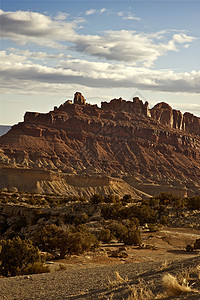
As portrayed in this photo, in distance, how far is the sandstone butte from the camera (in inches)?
4454

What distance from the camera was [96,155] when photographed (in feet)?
552

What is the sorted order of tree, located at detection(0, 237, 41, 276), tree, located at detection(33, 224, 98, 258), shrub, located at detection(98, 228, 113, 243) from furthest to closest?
shrub, located at detection(98, 228, 113, 243)
tree, located at detection(33, 224, 98, 258)
tree, located at detection(0, 237, 41, 276)

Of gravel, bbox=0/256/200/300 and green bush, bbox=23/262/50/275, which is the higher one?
gravel, bbox=0/256/200/300

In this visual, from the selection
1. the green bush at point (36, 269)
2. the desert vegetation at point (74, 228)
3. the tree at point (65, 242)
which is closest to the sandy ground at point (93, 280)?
the tree at point (65, 242)

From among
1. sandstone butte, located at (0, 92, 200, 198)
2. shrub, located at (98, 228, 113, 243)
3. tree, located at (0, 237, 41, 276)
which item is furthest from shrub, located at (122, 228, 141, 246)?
sandstone butte, located at (0, 92, 200, 198)

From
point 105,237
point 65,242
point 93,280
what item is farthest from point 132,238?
point 93,280

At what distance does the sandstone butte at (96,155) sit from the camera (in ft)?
371

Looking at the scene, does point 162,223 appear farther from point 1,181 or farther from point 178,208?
point 1,181

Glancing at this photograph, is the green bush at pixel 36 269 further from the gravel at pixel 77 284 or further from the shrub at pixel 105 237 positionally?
the shrub at pixel 105 237

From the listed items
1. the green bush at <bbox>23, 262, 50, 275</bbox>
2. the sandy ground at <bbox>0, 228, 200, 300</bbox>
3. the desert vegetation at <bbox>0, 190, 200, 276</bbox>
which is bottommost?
the desert vegetation at <bbox>0, 190, 200, 276</bbox>

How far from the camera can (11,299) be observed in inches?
500

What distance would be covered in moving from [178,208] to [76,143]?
130 meters

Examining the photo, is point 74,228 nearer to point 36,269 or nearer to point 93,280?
point 36,269

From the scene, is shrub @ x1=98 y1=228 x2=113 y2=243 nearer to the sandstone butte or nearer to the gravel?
the gravel
